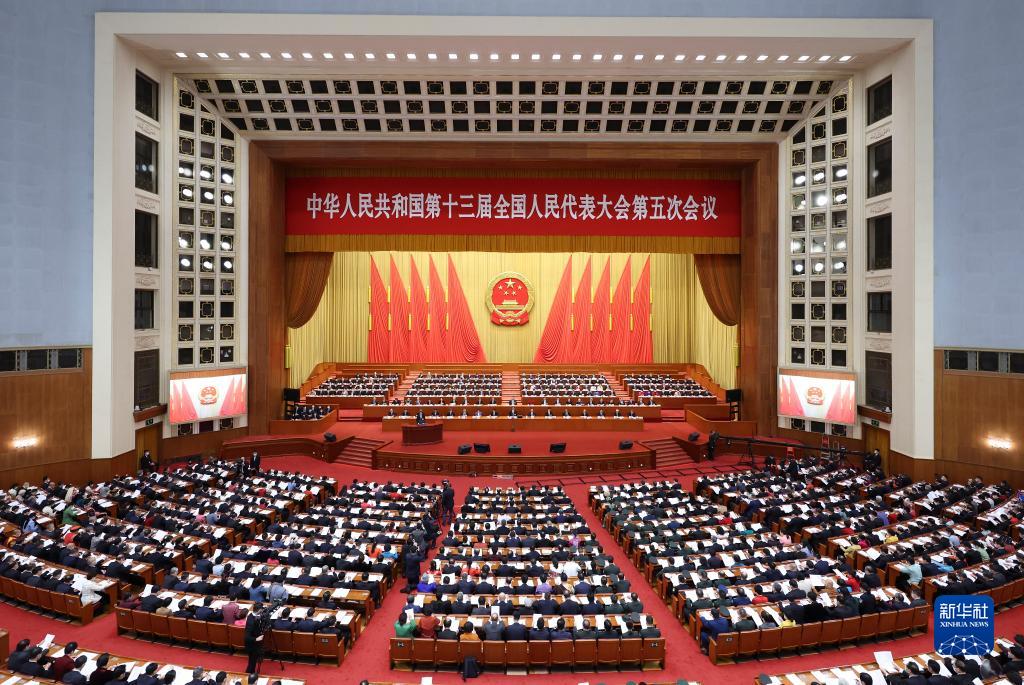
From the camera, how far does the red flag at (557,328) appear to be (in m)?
33.2

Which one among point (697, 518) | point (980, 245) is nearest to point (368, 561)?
point (697, 518)

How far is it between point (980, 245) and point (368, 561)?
52.8ft

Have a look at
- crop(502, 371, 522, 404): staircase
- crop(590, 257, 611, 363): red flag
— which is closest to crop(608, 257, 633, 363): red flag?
crop(590, 257, 611, 363): red flag

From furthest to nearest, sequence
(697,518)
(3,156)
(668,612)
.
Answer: (3,156), (697,518), (668,612)

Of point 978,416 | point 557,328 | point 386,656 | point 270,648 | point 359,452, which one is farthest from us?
point 557,328

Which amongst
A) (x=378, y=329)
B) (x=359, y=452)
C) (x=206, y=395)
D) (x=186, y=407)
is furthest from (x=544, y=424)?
(x=378, y=329)

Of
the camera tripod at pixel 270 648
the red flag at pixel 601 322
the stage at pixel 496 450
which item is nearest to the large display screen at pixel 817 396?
the stage at pixel 496 450

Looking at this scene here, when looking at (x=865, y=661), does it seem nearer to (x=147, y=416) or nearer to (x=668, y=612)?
(x=668, y=612)

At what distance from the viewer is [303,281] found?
23.7 meters

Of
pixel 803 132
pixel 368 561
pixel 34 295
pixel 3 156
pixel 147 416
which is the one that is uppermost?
pixel 803 132

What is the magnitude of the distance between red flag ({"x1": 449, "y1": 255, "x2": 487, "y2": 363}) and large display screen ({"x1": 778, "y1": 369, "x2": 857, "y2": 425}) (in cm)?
1624

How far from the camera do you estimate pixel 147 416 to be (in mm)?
18094

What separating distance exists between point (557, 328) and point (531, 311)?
5.48ft

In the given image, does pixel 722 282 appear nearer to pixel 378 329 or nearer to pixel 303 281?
pixel 303 281
